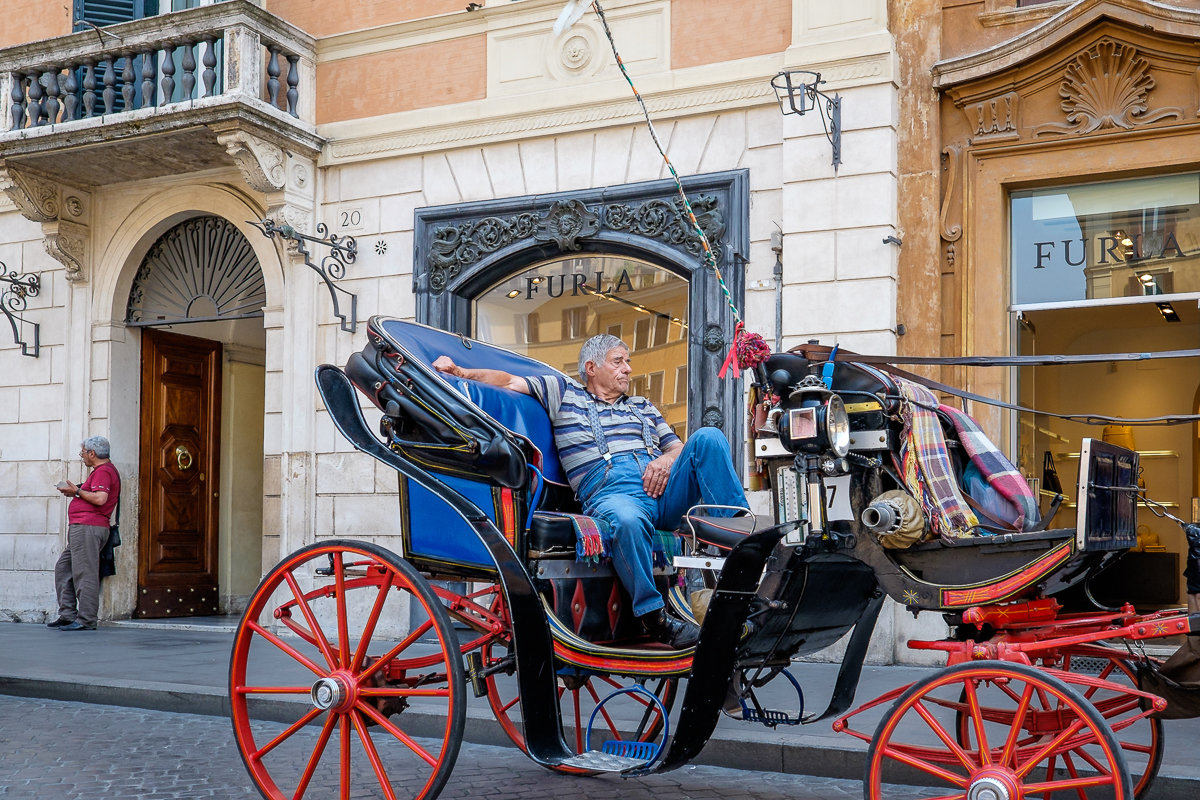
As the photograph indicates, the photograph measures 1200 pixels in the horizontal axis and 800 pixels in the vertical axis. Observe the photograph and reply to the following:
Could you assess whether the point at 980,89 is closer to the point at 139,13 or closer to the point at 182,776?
the point at 182,776

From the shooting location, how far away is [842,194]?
8.25 m

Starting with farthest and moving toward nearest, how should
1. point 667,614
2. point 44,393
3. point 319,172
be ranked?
point 44,393
point 319,172
point 667,614

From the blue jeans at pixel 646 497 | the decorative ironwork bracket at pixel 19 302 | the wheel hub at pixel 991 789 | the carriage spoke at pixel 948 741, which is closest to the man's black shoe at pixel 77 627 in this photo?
the decorative ironwork bracket at pixel 19 302

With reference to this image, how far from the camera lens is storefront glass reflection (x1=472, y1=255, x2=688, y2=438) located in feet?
29.8

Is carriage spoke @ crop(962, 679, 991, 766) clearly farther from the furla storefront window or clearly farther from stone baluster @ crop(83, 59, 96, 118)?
stone baluster @ crop(83, 59, 96, 118)

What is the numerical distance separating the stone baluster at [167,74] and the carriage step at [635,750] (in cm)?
760

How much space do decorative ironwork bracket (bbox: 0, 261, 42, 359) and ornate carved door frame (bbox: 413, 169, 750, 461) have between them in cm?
406

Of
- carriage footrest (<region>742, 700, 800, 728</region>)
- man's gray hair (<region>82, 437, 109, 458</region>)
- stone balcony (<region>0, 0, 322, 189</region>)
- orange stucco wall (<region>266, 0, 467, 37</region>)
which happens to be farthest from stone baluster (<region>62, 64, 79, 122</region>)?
carriage footrest (<region>742, 700, 800, 728</region>)

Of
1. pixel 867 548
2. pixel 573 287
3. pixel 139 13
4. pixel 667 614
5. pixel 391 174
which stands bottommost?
pixel 667 614

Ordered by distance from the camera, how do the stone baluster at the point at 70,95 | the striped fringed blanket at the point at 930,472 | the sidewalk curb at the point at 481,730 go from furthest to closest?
the stone baluster at the point at 70,95 → the sidewalk curb at the point at 481,730 → the striped fringed blanket at the point at 930,472

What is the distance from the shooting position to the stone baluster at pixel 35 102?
10484 millimetres

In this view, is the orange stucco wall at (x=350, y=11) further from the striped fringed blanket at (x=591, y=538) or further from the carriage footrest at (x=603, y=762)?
the carriage footrest at (x=603, y=762)

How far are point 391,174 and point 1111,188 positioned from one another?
5402 millimetres

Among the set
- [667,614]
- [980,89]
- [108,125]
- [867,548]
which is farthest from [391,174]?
[867,548]
